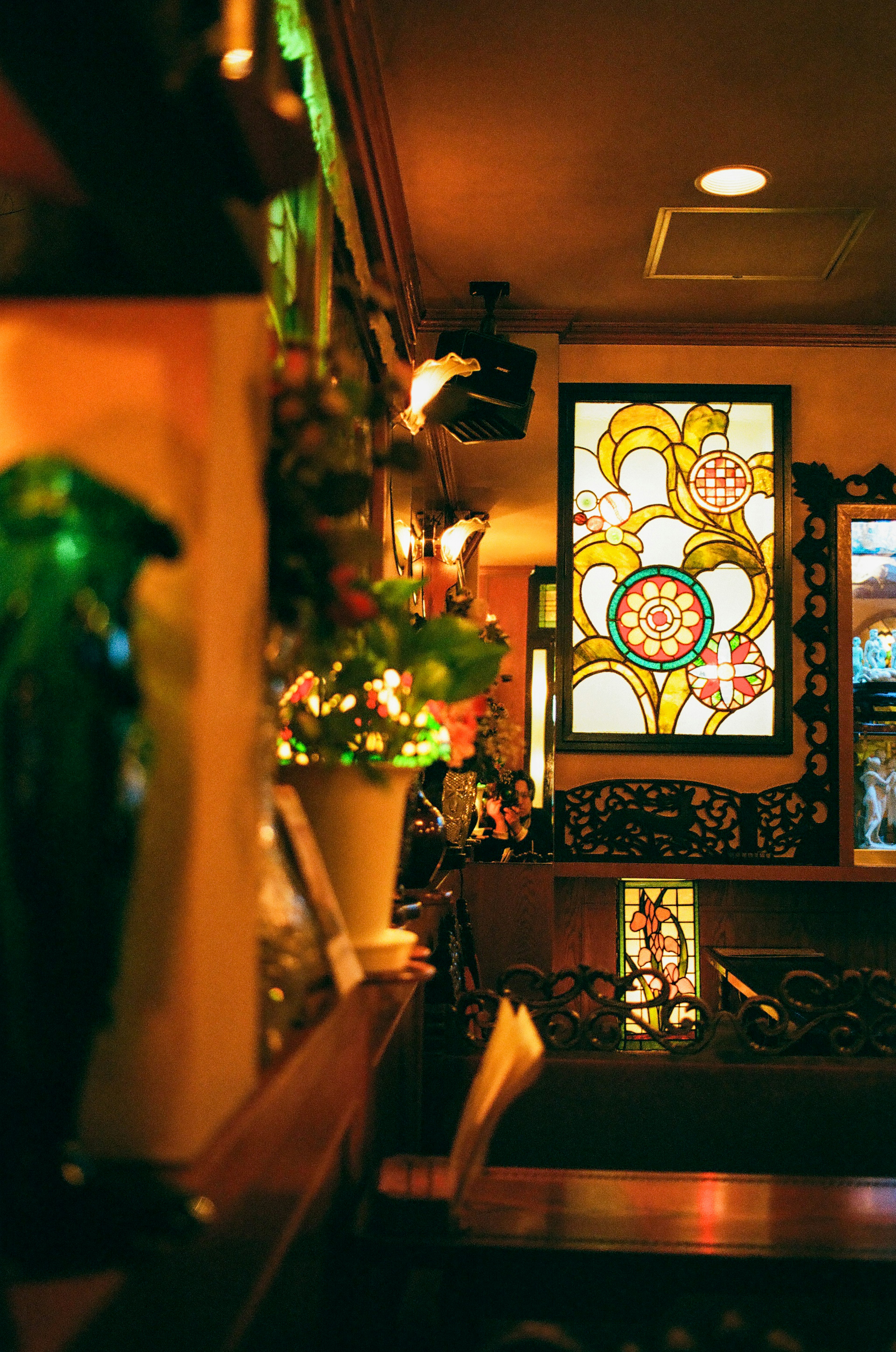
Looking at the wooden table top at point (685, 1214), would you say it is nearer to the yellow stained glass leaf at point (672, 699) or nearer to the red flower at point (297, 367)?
the red flower at point (297, 367)

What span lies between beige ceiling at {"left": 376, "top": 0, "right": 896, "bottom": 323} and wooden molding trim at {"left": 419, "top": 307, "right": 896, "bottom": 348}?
0.90 feet

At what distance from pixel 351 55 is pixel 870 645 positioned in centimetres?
290

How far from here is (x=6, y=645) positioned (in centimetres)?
55

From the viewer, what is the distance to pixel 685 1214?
3.16 ft

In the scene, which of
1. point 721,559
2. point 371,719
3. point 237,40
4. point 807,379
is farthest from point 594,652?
point 237,40

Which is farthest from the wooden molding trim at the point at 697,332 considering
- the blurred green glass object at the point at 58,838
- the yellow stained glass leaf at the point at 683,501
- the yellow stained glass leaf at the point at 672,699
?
the blurred green glass object at the point at 58,838

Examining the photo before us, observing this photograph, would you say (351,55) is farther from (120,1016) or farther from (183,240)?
(120,1016)

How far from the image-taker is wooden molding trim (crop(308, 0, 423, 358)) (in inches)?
79.1

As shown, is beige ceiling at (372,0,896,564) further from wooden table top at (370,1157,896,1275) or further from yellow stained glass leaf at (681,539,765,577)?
wooden table top at (370,1157,896,1275)

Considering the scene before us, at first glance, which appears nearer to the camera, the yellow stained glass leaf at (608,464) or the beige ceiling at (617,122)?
the beige ceiling at (617,122)

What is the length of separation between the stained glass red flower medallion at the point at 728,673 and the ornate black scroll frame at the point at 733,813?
0.59 feet

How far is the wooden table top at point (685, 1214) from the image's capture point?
87cm

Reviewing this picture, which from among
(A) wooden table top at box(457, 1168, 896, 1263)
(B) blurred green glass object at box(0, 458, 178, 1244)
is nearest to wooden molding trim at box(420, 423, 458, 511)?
(A) wooden table top at box(457, 1168, 896, 1263)

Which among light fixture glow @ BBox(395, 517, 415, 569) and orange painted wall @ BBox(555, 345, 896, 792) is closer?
light fixture glow @ BBox(395, 517, 415, 569)
